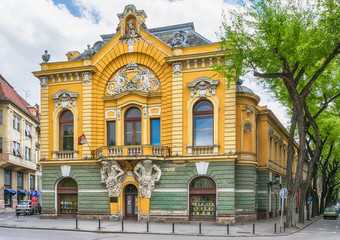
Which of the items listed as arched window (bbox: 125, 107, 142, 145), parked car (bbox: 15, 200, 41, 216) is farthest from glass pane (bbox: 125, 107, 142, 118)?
parked car (bbox: 15, 200, 41, 216)

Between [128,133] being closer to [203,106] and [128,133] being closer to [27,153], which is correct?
[203,106]

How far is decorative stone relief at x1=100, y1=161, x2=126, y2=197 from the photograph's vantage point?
30609mm

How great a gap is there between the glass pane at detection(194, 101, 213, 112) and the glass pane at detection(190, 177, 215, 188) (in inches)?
196

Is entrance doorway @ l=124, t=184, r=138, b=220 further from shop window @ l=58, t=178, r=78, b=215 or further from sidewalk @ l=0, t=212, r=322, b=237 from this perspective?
shop window @ l=58, t=178, r=78, b=215

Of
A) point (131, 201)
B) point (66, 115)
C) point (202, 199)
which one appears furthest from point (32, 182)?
point (202, 199)

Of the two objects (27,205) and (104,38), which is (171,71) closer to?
(104,38)

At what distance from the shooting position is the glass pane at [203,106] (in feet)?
99.4

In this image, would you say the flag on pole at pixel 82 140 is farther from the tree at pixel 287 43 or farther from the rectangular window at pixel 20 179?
the rectangular window at pixel 20 179

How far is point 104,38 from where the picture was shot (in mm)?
Answer: 37875

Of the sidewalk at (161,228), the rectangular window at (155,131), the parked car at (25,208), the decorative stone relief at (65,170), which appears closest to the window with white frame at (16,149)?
the parked car at (25,208)

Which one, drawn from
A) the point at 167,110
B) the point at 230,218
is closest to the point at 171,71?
the point at 167,110

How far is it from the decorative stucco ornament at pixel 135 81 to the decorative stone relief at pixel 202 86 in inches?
122

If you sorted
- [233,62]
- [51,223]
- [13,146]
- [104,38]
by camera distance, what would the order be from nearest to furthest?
[233,62]
[51,223]
[104,38]
[13,146]

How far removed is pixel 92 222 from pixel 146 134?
24.4 ft
